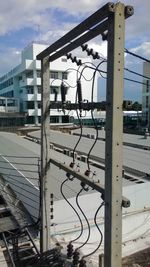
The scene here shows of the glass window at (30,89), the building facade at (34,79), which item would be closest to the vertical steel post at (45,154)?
the building facade at (34,79)

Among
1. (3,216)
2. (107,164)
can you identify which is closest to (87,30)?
(107,164)

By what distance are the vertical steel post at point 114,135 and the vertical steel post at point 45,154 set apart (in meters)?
1.59

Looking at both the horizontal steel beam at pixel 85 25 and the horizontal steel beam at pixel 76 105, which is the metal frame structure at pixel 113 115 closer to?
the horizontal steel beam at pixel 85 25

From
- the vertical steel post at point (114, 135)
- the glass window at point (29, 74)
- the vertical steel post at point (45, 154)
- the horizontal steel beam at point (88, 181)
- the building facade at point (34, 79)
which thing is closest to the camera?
the vertical steel post at point (114, 135)

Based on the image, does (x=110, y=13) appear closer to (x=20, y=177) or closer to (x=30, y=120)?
(x=20, y=177)

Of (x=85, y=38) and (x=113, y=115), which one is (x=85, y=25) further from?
(x=113, y=115)

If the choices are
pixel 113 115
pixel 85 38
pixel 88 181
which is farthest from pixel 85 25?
pixel 88 181

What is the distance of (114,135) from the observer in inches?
91.7

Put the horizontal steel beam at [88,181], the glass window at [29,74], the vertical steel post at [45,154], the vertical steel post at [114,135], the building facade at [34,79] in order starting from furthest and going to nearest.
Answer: the glass window at [29,74]
the building facade at [34,79]
the vertical steel post at [45,154]
the horizontal steel beam at [88,181]
the vertical steel post at [114,135]

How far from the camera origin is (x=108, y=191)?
2.42 meters

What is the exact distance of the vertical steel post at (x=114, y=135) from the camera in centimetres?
227

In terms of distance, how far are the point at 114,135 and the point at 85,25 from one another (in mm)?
1092

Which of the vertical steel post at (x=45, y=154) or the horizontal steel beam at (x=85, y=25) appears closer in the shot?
the horizontal steel beam at (x=85, y=25)

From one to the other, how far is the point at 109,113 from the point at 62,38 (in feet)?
4.12
